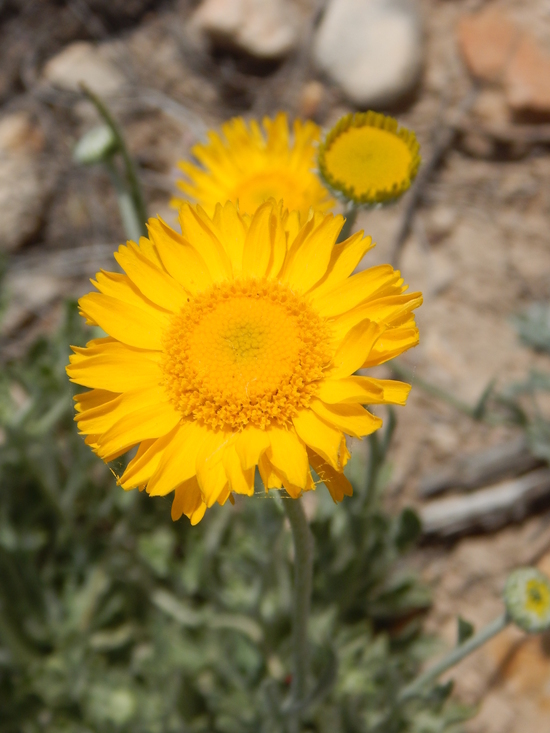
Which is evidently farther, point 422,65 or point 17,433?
point 422,65

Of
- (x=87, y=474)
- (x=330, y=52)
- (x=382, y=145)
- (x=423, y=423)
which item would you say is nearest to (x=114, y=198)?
(x=330, y=52)

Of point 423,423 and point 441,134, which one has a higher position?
point 441,134

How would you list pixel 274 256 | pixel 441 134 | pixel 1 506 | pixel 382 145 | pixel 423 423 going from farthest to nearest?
1. pixel 441 134
2. pixel 423 423
3. pixel 1 506
4. pixel 382 145
5. pixel 274 256

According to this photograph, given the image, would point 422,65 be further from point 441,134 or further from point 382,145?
point 382,145

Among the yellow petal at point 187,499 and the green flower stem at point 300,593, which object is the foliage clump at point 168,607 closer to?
the green flower stem at point 300,593

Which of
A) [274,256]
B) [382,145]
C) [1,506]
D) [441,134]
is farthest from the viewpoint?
[441,134]

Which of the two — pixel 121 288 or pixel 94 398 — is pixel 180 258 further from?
pixel 94 398

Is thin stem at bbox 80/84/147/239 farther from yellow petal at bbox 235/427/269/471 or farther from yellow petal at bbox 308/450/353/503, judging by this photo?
yellow petal at bbox 308/450/353/503

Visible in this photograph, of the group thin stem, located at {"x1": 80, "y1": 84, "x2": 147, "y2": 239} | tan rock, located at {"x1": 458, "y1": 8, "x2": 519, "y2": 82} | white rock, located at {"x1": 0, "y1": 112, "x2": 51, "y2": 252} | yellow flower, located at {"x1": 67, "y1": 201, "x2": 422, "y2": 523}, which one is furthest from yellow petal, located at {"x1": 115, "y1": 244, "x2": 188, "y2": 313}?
tan rock, located at {"x1": 458, "y1": 8, "x2": 519, "y2": 82}

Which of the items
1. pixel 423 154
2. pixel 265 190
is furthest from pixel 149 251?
pixel 423 154
